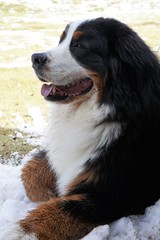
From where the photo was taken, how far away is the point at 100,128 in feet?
11.2

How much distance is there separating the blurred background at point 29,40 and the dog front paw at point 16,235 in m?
2.17

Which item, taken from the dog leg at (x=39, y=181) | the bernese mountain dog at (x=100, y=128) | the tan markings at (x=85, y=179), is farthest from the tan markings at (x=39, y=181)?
the tan markings at (x=85, y=179)

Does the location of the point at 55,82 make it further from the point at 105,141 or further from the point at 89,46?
Result: the point at 105,141

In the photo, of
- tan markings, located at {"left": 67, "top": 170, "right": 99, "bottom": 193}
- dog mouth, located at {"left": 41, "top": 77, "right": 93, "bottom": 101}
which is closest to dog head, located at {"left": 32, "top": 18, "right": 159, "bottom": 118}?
dog mouth, located at {"left": 41, "top": 77, "right": 93, "bottom": 101}

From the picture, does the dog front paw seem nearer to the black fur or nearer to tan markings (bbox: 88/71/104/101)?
the black fur

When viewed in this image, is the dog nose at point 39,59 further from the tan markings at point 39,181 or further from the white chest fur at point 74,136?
the tan markings at point 39,181

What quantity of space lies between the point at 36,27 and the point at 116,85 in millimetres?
16717

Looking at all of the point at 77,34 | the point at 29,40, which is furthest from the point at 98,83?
the point at 29,40

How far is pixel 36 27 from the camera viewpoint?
19.4 metres

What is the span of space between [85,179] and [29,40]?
13695mm

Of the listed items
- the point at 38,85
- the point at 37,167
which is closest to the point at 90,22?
the point at 37,167

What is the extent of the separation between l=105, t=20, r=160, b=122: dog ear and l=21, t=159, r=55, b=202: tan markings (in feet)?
3.42

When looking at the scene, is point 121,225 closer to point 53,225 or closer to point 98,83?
point 53,225

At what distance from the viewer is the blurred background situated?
7593 millimetres
